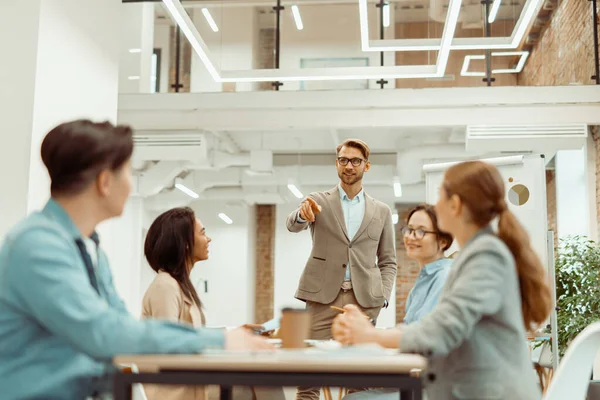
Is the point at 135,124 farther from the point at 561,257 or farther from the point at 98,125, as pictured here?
the point at 98,125

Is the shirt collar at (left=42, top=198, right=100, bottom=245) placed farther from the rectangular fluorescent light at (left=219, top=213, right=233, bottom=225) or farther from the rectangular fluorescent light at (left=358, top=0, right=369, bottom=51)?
the rectangular fluorescent light at (left=219, top=213, right=233, bottom=225)

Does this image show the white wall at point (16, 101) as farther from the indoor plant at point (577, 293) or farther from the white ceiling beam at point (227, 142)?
the white ceiling beam at point (227, 142)

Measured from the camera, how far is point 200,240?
2961mm

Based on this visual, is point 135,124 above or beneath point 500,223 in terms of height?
above

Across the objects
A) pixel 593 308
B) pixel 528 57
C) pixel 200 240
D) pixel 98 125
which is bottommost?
pixel 593 308

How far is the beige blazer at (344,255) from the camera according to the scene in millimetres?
3574

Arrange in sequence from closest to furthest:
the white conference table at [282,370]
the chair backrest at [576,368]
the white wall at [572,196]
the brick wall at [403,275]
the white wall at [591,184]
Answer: the white conference table at [282,370], the chair backrest at [576,368], the white wall at [591,184], the white wall at [572,196], the brick wall at [403,275]

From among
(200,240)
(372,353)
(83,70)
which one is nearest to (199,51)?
(83,70)

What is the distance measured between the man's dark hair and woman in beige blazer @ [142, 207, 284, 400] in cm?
107

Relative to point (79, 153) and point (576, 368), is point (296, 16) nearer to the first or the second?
point (576, 368)

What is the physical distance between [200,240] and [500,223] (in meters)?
1.45

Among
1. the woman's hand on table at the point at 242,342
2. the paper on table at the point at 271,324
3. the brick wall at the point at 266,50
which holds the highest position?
the brick wall at the point at 266,50

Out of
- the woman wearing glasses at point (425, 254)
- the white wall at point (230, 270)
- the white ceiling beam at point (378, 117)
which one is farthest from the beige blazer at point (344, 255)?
the white wall at point (230, 270)

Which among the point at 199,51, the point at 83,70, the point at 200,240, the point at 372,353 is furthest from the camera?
the point at 199,51
